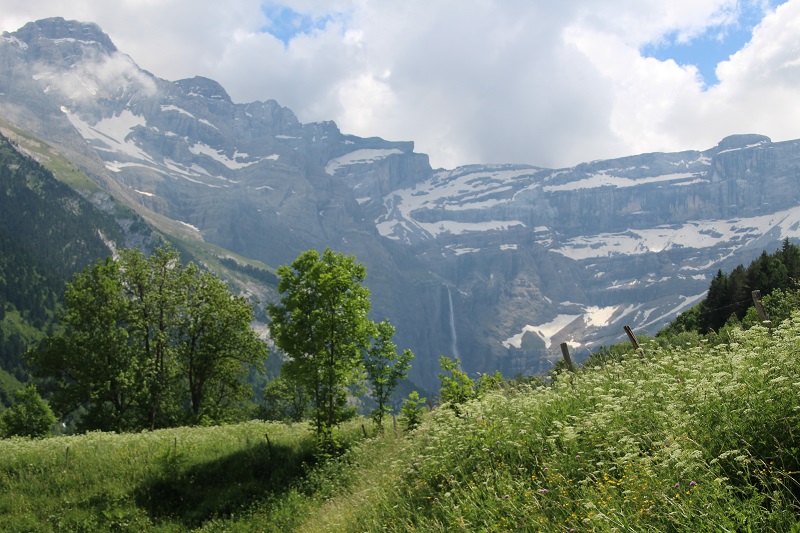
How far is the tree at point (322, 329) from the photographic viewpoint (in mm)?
27797

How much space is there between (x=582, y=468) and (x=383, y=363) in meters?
21.1

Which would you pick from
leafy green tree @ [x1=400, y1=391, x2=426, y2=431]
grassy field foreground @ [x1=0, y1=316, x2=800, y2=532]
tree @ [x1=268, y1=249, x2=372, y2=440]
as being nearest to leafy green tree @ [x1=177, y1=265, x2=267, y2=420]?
tree @ [x1=268, y1=249, x2=372, y2=440]

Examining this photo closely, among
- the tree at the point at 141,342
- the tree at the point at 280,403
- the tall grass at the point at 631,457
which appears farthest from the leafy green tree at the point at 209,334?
the tall grass at the point at 631,457

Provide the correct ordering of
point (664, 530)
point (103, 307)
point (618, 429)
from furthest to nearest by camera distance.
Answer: point (103, 307)
point (618, 429)
point (664, 530)

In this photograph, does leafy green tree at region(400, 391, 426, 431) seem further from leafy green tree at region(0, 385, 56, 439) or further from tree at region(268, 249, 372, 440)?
leafy green tree at region(0, 385, 56, 439)

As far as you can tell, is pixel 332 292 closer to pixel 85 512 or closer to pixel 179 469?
pixel 179 469

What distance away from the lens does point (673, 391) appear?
32.4 ft

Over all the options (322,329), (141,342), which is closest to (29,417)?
(141,342)

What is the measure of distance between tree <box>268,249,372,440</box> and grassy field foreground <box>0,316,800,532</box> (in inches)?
198

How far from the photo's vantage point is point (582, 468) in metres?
9.55

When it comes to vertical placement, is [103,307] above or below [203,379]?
above

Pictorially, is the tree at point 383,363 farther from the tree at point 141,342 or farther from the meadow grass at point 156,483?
the tree at point 141,342

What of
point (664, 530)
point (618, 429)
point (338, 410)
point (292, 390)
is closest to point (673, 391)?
point (618, 429)

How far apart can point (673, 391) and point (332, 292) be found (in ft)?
64.8
